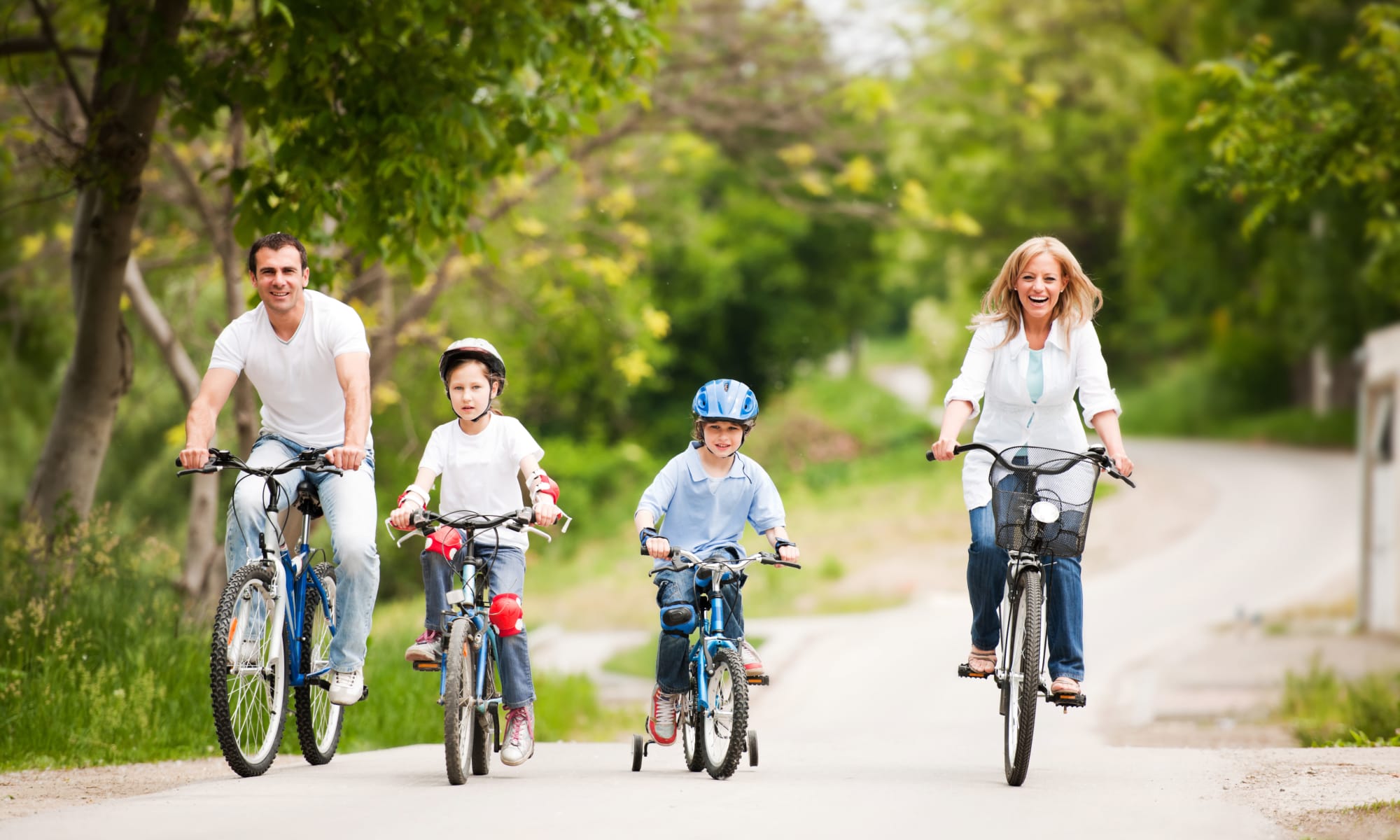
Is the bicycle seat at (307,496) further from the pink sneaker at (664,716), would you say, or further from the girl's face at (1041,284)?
the girl's face at (1041,284)

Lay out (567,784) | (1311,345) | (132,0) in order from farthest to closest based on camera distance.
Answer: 1. (1311,345)
2. (132,0)
3. (567,784)

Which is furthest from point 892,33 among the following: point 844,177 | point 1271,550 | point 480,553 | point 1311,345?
point 1311,345

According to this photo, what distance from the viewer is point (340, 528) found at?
6.56 m

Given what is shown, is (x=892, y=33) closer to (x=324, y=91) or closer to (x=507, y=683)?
(x=324, y=91)

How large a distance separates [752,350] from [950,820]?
40.8 m

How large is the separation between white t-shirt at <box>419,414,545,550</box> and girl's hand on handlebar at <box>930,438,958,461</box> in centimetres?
167

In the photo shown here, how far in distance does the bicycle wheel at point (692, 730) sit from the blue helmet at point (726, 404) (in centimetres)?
111

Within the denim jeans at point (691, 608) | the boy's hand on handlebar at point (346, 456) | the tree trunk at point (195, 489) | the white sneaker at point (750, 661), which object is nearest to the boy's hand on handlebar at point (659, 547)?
the denim jeans at point (691, 608)

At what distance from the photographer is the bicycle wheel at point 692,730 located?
657cm

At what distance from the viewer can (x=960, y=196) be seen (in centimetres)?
4459

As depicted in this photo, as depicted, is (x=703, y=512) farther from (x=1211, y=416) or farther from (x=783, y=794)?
(x=1211, y=416)

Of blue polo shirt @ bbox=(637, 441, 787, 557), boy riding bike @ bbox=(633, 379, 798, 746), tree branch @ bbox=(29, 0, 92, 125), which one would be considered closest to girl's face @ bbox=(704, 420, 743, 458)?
boy riding bike @ bbox=(633, 379, 798, 746)

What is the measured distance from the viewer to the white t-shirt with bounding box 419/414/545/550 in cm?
662

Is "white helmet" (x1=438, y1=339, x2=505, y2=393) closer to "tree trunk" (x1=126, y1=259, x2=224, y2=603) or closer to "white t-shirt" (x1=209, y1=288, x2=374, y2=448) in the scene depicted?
"white t-shirt" (x1=209, y1=288, x2=374, y2=448)
